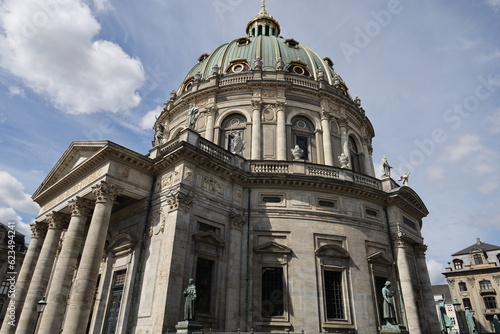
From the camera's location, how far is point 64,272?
17797 millimetres

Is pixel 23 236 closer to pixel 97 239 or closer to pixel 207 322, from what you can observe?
pixel 97 239

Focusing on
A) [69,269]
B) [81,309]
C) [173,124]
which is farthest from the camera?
[173,124]

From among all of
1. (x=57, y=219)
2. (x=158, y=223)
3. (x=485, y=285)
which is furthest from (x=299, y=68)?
(x=485, y=285)

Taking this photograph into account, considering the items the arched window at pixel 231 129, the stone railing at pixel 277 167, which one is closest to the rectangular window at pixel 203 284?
the stone railing at pixel 277 167

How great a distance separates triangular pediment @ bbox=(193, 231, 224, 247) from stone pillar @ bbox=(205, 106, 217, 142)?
10.8m

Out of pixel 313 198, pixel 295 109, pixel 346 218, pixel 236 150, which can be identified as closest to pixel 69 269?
pixel 236 150

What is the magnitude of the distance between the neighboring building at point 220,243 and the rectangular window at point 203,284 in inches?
2.2

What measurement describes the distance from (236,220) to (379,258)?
30.5 feet

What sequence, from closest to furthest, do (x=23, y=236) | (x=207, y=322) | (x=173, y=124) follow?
(x=207, y=322), (x=173, y=124), (x=23, y=236)

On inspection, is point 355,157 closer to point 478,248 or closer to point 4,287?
point 478,248

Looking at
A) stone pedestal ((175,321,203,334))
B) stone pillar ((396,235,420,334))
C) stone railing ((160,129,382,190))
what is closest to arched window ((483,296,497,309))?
stone pillar ((396,235,420,334))

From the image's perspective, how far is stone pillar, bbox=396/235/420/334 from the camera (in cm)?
2020

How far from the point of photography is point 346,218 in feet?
70.7

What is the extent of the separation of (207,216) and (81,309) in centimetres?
707
